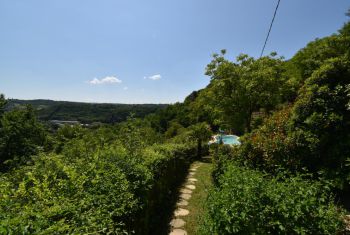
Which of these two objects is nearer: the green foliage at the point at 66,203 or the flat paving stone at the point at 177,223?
the green foliage at the point at 66,203

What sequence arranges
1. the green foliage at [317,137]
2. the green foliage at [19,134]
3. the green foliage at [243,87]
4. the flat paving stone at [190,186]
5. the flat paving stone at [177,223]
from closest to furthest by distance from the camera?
the flat paving stone at [177,223] → the green foliage at [317,137] → the flat paving stone at [190,186] → the green foliage at [243,87] → the green foliage at [19,134]

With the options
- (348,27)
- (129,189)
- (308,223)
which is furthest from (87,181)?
(348,27)

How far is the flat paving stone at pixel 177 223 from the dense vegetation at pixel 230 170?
204 mm

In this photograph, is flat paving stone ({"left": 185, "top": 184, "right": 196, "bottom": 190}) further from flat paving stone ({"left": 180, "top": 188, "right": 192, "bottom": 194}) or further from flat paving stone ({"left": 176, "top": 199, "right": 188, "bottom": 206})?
flat paving stone ({"left": 176, "top": 199, "right": 188, "bottom": 206})

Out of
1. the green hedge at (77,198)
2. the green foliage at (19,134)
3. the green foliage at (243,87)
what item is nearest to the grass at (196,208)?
the green hedge at (77,198)

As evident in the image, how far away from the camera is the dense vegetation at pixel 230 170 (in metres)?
2.33

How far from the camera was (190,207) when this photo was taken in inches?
238

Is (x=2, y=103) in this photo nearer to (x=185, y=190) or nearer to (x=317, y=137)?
(x=185, y=190)

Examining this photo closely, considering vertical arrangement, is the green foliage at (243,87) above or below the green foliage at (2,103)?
above

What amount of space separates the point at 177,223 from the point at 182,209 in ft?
2.66

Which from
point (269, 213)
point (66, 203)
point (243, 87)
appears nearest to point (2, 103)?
point (243, 87)

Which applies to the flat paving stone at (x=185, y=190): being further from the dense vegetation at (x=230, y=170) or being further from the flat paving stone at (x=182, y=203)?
the flat paving stone at (x=182, y=203)

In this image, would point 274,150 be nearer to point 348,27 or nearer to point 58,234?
point 58,234

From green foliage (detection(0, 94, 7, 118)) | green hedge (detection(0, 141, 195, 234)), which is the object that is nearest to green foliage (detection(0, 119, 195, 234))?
green hedge (detection(0, 141, 195, 234))
